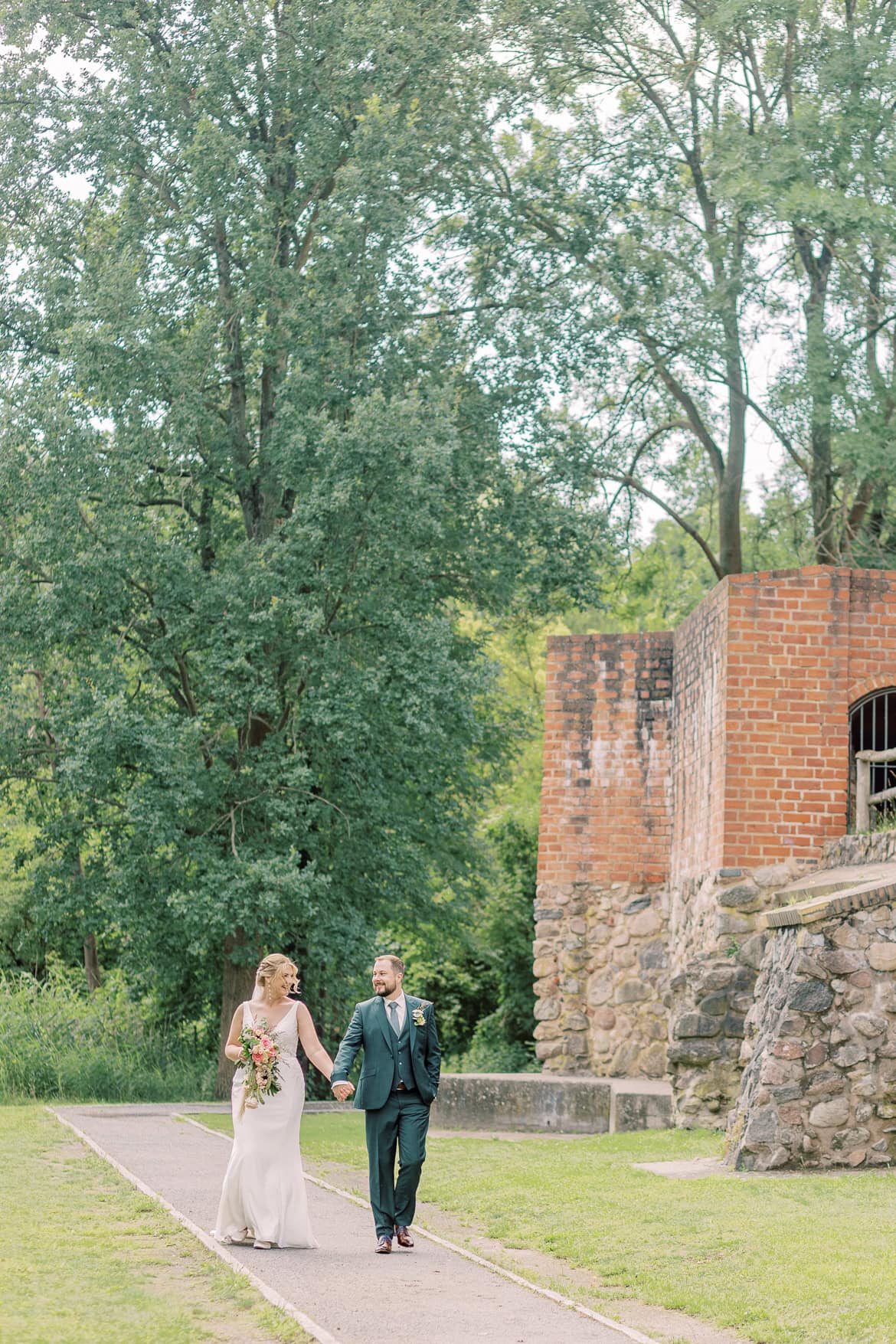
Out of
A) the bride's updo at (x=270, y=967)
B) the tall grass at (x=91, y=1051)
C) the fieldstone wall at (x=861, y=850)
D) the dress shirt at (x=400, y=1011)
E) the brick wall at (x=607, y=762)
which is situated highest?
the brick wall at (x=607, y=762)

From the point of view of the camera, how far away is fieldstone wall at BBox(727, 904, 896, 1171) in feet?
36.2

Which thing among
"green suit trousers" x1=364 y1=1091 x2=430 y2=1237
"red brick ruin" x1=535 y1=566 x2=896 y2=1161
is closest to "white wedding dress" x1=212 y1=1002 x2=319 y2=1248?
"green suit trousers" x1=364 y1=1091 x2=430 y2=1237

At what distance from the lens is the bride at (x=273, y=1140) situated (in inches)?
336

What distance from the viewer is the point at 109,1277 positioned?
7.34 metres

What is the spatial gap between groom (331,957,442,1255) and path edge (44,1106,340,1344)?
2.82 ft

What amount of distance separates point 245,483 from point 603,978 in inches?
296

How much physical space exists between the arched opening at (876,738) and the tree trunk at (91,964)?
17260 millimetres

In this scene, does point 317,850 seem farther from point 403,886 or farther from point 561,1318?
point 561,1318

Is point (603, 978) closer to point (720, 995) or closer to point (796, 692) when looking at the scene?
point (720, 995)

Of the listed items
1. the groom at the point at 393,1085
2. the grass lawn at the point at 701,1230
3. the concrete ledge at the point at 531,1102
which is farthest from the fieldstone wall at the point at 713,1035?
the groom at the point at 393,1085

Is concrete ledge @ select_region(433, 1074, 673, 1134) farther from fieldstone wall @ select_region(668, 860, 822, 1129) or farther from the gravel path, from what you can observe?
the gravel path

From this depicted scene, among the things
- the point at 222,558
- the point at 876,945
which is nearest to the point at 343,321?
the point at 222,558

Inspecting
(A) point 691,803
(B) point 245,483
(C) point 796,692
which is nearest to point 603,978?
(A) point 691,803

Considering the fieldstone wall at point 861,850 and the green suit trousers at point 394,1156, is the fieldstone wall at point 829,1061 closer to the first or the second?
the fieldstone wall at point 861,850
